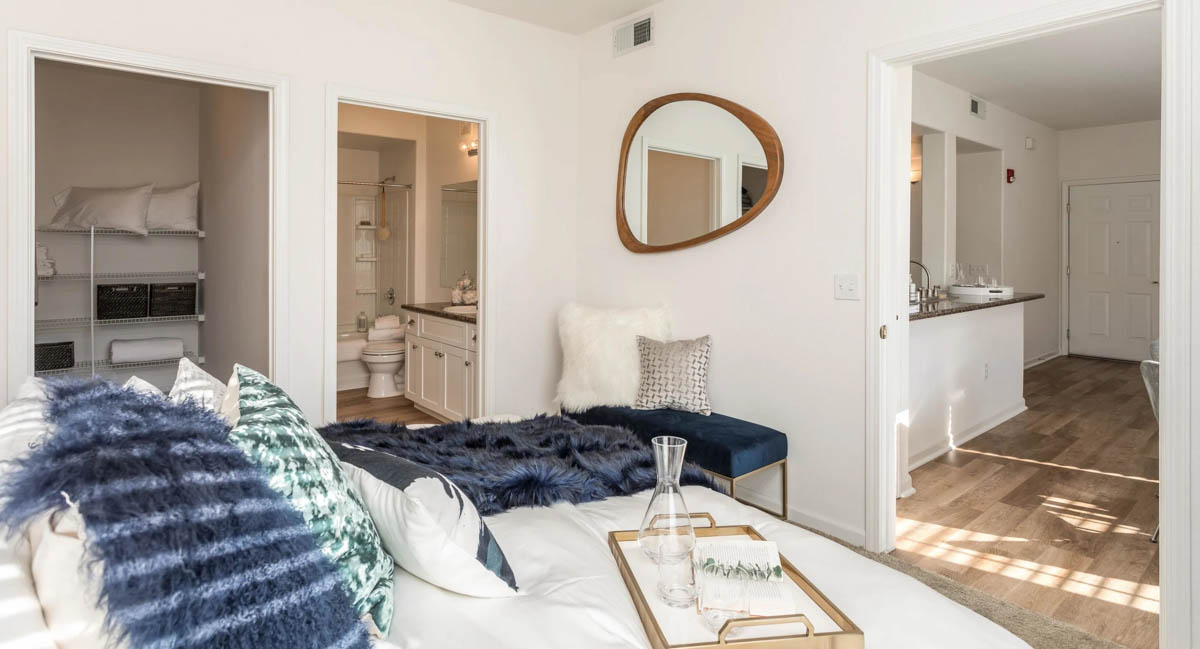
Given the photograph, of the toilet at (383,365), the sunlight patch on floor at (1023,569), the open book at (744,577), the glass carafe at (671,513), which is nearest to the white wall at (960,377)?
the sunlight patch on floor at (1023,569)

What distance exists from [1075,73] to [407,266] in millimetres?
5959

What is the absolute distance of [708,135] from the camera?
3.57 m

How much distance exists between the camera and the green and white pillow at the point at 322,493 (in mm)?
1086

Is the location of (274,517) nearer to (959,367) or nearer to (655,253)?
(655,253)

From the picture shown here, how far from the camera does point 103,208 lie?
14.6 feet

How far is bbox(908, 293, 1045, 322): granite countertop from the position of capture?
3.87m

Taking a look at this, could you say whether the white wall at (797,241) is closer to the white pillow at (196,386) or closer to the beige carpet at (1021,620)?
the beige carpet at (1021,620)

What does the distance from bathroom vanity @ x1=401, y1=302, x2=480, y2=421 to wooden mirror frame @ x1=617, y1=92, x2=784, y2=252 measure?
3.82ft

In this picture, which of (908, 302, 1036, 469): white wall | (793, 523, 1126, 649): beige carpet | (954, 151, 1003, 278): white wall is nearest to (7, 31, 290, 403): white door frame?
(793, 523, 1126, 649): beige carpet

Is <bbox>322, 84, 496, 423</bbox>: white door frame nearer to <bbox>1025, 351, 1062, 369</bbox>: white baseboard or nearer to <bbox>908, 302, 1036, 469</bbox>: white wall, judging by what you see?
<bbox>908, 302, 1036, 469</bbox>: white wall

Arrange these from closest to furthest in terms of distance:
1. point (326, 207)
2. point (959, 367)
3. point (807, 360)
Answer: point (807, 360) → point (326, 207) → point (959, 367)

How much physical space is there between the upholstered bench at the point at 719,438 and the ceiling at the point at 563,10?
2225mm

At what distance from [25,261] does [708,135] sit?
3031mm

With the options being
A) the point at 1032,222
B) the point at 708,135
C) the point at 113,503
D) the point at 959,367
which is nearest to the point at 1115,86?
the point at 1032,222
